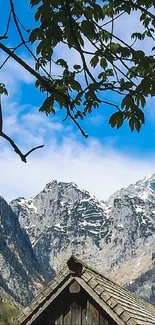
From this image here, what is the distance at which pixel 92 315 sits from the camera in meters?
9.17

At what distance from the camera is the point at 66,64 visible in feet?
20.1

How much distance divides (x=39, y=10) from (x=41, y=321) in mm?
6197

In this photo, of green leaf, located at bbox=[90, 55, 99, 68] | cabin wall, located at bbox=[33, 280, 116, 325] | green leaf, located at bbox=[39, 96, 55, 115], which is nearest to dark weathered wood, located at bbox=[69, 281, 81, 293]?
cabin wall, located at bbox=[33, 280, 116, 325]

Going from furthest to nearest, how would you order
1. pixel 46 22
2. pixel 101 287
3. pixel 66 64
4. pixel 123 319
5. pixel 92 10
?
pixel 101 287, pixel 123 319, pixel 66 64, pixel 92 10, pixel 46 22

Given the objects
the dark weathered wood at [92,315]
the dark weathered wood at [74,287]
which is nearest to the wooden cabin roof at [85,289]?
the dark weathered wood at [74,287]

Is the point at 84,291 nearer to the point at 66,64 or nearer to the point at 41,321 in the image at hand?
the point at 41,321

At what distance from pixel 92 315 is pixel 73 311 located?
376 mm

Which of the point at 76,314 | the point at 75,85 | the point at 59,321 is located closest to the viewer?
the point at 75,85

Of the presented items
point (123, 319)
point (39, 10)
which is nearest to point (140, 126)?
point (39, 10)

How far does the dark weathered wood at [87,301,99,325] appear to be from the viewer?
359 inches

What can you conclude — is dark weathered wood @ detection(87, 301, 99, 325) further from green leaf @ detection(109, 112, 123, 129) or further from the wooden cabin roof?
green leaf @ detection(109, 112, 123, 129)

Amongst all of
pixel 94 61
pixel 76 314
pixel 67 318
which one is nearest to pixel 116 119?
pixel 94 61

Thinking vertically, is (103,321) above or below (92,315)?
below

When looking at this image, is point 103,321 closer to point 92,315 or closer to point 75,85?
point 92,315
